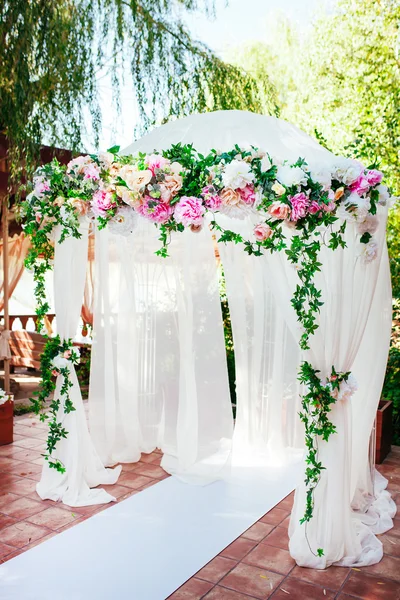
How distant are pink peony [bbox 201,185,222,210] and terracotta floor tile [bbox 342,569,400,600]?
7.18 feet

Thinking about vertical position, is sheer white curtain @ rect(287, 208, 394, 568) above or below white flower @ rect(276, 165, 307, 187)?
below

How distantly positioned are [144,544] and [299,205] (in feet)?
7.47

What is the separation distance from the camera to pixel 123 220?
3457mm

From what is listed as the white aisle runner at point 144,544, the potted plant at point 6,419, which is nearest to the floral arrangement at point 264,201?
the white aisle runner at point 144,544

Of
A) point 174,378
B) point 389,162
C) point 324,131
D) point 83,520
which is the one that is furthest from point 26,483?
point 324,131

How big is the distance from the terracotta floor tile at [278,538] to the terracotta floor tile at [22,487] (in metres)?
1.83

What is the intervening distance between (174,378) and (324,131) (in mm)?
4790

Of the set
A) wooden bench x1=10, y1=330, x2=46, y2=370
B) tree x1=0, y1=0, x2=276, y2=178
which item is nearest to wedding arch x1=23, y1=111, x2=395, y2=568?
tree x1=0, y1=0, x2=276, y2=178

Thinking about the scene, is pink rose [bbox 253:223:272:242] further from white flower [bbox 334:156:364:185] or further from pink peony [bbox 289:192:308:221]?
white flower [bbox 334:156:364:185]

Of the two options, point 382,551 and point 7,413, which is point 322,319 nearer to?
point 382,551

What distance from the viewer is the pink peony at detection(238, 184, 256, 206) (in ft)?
10.0

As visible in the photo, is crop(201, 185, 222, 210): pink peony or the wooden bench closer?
crop(201, 185, 222, 210): pink peony

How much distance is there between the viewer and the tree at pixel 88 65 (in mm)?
4809

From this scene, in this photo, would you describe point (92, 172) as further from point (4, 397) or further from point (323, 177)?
point (4, 397)
